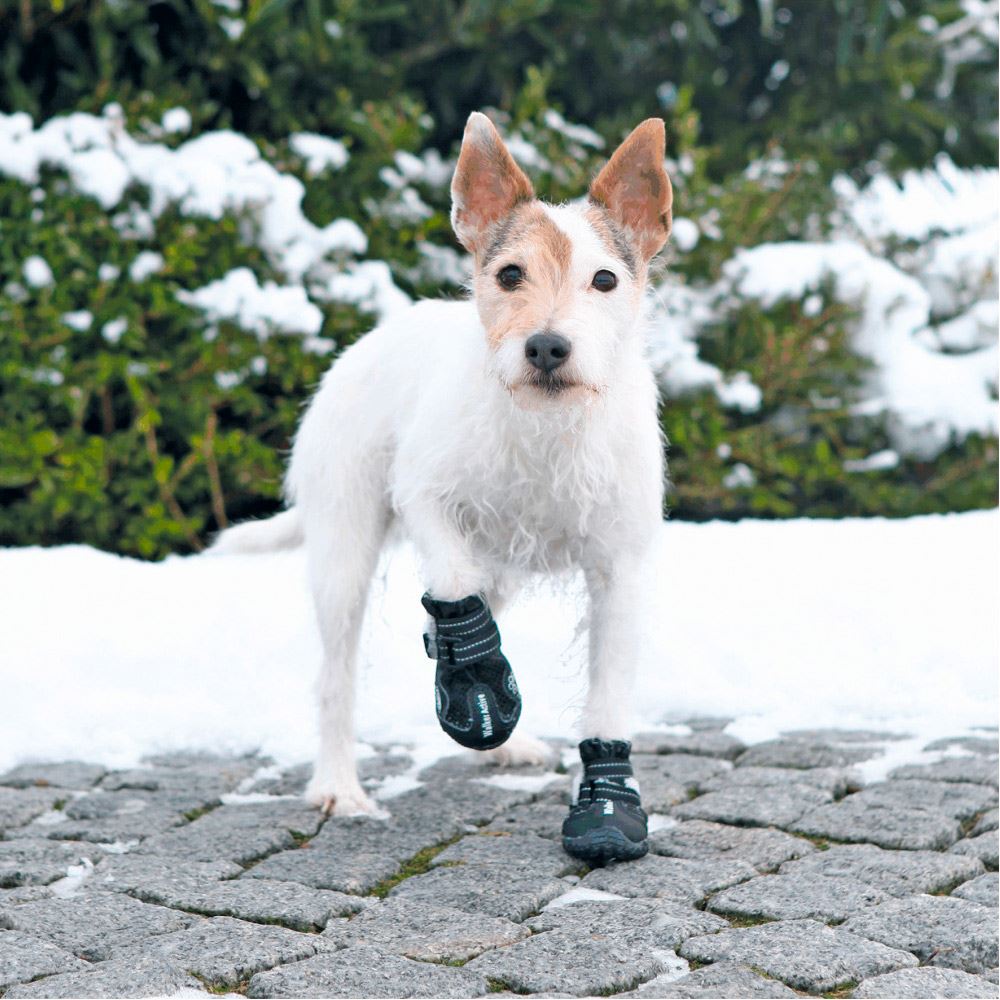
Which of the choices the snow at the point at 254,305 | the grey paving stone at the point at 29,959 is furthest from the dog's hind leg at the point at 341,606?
the snow at the point at 254,305

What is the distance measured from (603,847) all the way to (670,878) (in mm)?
195

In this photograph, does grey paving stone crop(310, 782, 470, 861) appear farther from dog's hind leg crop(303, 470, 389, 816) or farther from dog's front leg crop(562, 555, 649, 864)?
dog's front leg crop(562, 555, 649, 864)

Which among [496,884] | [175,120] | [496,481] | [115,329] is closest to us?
[496,884]

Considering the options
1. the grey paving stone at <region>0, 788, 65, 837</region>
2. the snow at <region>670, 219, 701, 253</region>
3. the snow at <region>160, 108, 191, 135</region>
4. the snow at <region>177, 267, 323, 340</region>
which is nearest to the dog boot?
the grey paving stone at <region>0, 788, 65, 837</region>

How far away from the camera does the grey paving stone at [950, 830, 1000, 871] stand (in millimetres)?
3693

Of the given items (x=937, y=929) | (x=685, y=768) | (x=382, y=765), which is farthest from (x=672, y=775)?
(x=937, y=929)

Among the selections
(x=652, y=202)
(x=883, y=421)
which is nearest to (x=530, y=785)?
(x=652, y=202)

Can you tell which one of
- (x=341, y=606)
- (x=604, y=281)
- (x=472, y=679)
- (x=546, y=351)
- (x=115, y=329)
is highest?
(x=115, y=329)

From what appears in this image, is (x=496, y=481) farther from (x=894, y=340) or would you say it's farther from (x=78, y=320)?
(x=894, y=340)

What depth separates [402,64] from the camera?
822cm

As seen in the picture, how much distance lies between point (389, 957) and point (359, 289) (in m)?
4.83

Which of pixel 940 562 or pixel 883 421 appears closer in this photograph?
pixel 940 562

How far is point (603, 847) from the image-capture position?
11.9 ft

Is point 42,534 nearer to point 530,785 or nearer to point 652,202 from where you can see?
point 530,785
